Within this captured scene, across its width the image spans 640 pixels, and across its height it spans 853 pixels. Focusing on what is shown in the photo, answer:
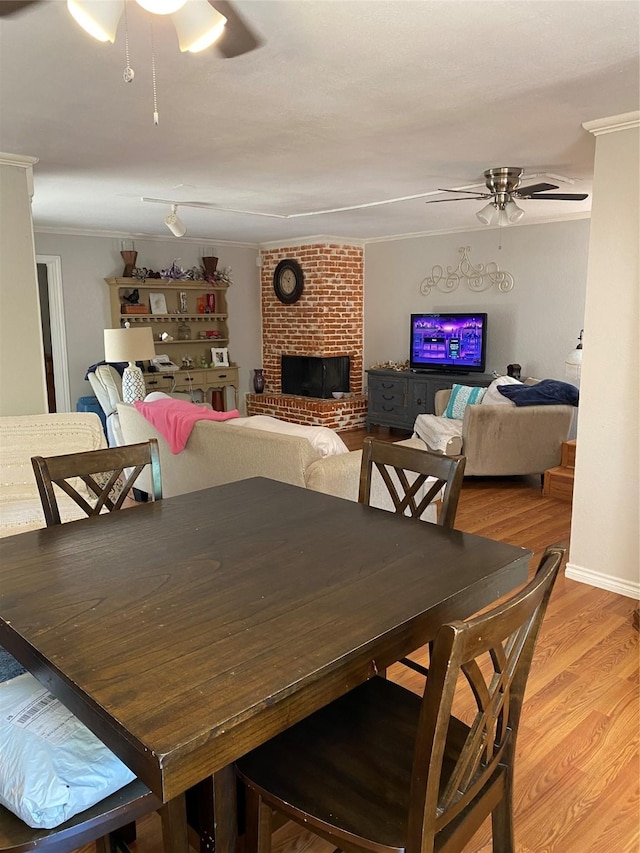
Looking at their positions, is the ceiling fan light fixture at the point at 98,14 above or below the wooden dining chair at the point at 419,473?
above

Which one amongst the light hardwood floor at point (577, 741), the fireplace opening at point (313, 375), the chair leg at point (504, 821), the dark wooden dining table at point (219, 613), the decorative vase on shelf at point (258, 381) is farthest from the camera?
the decorative vase on shelf at point (258, 381)

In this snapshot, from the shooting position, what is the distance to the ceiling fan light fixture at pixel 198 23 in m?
1.54

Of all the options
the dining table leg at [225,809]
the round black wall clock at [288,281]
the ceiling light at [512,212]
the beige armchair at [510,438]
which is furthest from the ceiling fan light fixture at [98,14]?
the round black wall clock at [288,281]

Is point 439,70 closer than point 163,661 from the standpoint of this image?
No

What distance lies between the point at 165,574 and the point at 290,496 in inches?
27.7

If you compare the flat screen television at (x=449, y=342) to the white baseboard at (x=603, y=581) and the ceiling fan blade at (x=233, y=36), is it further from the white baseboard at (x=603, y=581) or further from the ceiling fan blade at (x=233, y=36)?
the ceiling fan blade at (x=233, y=36)

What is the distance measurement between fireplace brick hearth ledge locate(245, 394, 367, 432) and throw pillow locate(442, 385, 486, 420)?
5.85 feet

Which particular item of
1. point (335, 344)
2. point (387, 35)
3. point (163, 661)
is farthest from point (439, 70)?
point (335, 344)

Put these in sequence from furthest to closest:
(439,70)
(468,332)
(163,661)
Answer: (468,332), (439,70), (163,661)

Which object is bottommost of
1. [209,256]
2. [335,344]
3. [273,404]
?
[273,404]

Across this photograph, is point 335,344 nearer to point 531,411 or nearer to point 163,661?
point 531,411

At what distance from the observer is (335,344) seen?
7496 mm

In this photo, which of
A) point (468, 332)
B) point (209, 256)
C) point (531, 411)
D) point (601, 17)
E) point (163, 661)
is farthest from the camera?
point (209, 256)

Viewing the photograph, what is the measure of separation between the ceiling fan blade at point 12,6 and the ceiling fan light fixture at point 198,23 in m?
0.55
